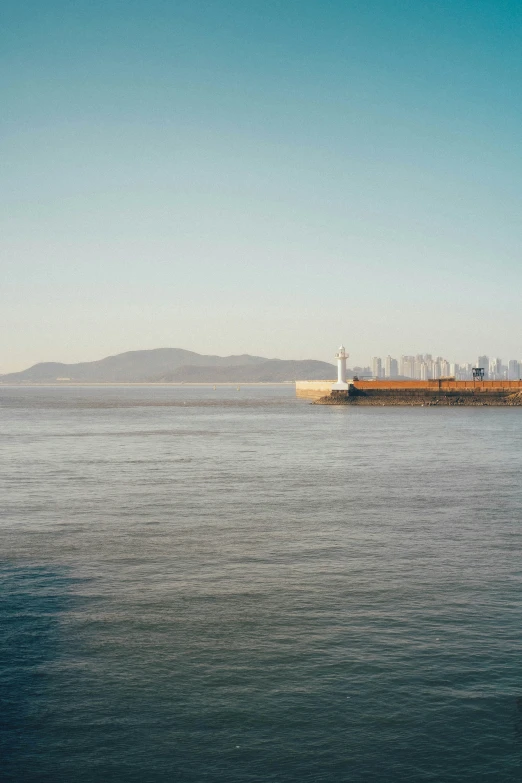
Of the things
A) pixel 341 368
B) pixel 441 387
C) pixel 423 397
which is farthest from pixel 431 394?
pixel 341 368

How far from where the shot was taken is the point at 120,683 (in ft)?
38.1

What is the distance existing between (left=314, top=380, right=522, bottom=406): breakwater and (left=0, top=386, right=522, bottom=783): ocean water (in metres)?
85.7

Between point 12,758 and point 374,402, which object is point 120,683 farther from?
point 374,402

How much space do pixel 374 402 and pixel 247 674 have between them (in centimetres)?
10799

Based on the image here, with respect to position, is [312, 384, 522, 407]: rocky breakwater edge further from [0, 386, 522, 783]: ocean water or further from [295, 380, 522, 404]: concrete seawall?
[0, 386, 522, 783]: ocean water

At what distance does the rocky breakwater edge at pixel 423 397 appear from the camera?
112688 millimetres

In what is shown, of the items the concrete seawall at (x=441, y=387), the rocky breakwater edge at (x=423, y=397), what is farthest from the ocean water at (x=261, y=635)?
the concrete seawall at (x=441, y=387)

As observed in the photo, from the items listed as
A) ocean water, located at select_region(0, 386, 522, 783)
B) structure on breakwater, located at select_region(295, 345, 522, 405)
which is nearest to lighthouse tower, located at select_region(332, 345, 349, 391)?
structure on breakwater, located at select_region(295, 345, 522, 405)

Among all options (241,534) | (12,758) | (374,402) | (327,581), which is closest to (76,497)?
(241,534)

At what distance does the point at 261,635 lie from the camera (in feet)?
44.5

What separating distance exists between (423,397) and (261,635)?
10638 centimetres

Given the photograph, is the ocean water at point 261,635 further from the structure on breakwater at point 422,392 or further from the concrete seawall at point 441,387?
the concrete seawall at point 441,387

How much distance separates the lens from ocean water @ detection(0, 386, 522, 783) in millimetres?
9719

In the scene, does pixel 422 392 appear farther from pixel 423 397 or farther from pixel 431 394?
pixel 431 394
